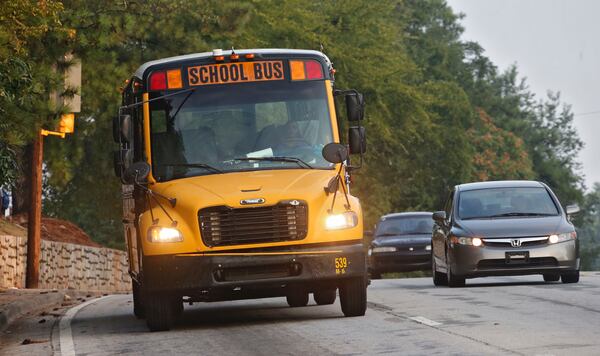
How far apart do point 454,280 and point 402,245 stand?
11703mm

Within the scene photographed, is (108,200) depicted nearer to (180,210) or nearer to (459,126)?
(459,126)

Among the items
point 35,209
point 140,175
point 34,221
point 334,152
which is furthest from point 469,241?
point 34,221

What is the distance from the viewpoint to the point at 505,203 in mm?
22281

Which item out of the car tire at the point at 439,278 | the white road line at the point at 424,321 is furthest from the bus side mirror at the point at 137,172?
the car tire at the point at 439,278

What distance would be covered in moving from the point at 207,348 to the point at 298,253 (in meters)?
2.08

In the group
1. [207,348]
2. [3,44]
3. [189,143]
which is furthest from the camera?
[3,44]

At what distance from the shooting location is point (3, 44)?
18.8 m

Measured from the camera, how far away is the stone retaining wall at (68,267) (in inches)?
1214

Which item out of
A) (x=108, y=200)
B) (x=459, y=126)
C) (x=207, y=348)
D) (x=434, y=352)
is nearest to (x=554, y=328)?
(x=434, y=352)

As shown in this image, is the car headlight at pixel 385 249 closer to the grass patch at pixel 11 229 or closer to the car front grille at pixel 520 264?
the grass patch at pixel 11 229

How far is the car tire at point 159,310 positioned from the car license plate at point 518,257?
708 cm

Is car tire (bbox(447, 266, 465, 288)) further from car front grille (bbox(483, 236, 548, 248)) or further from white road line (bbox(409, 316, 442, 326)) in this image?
white road line (bbox(409, 316, 442, 326))

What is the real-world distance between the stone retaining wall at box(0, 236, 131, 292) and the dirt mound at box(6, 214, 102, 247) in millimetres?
1254

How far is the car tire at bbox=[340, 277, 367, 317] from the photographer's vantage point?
50.9 ft
